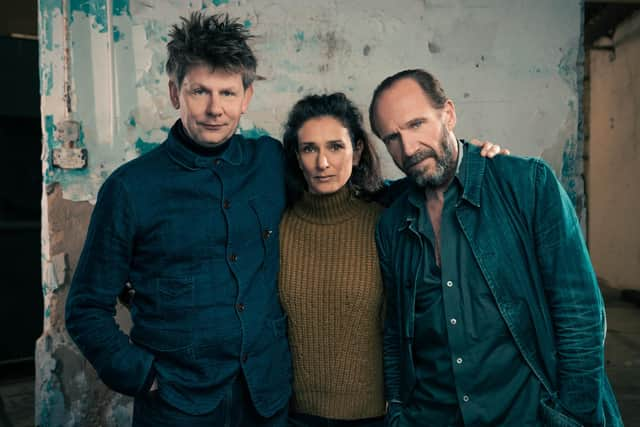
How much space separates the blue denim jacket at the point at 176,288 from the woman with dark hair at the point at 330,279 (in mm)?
134

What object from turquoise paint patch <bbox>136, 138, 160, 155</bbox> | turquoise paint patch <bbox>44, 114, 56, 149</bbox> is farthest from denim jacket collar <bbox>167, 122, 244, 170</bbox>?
turquoise paint patch <bbox>44, 114, 56, 149</bbox>

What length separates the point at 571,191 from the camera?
133 inches

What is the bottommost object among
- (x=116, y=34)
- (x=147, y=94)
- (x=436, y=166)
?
(x=436, y=166)

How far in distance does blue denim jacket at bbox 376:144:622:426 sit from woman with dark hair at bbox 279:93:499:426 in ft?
0.58

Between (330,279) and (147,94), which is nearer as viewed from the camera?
(330,279)

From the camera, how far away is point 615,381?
13.7 ft

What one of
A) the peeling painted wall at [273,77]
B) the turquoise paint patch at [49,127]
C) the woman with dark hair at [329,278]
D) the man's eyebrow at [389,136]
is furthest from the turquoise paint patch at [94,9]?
the man's eyebrow at [389,136]

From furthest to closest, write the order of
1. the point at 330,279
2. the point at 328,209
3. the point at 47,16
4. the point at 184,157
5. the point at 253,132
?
the point at 253,132 → the point at 47,16 → the point at 328,209 → the point at 330,279 → the point at 184,157

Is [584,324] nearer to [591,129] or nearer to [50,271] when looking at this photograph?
[50,271]

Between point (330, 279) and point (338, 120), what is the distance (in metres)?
0.61

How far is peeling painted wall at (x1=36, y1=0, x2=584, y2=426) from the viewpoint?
112 inches

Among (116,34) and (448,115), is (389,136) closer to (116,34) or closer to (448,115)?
(448,115)

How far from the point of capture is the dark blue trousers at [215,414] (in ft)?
5.51

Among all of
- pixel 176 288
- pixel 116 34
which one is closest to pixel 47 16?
pixel 116 34
